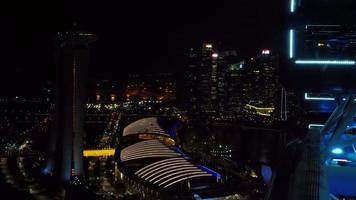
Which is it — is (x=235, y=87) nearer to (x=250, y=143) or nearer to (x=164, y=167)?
(x=250, y=143)

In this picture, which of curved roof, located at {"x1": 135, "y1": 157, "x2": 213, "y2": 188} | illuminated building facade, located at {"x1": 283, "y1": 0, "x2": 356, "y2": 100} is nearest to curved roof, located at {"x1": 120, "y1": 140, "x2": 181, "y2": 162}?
curved roof, located at {"x1": 135, "y1": 157, "x2": 213, "y2": 188}

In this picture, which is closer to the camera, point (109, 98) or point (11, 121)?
point (11, 121)

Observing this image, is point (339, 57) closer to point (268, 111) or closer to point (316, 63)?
point (316, 63)

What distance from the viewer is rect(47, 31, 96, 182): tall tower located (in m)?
19.7

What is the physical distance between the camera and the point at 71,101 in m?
20.1

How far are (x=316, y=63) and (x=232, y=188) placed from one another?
34.2 feet

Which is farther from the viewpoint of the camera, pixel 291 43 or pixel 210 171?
pixel 210 171

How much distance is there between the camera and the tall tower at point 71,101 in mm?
19688

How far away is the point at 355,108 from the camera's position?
247 centimetres

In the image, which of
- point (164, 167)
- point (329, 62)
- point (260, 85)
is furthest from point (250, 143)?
point (329, 62)

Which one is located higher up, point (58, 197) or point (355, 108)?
point (355, 108)

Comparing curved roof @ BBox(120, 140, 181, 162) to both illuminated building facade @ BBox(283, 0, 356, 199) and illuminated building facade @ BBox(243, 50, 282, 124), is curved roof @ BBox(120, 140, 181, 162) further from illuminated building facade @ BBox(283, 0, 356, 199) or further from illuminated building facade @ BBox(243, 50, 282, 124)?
illuminated building facade @ BBox(243, 50, 282, 124)

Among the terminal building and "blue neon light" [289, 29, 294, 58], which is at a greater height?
"blue neon light" [289, 29, 294, 58]

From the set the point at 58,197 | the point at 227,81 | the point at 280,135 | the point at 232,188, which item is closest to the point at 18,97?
the point at 227,81
